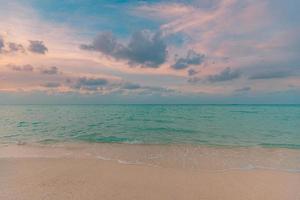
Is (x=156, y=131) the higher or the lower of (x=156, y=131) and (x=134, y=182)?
the lower

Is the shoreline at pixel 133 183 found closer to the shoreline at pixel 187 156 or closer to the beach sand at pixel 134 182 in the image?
the beach sand at pixel 134 182

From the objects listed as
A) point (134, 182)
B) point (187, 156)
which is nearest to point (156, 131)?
point (187, 156)

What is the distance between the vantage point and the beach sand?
6430mm

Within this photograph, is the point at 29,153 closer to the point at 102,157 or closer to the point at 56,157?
the point at 56,157

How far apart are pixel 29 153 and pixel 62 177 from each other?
5471 millimetres

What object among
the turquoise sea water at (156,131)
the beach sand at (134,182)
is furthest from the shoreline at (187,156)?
the turquoise sea water at (156,131)

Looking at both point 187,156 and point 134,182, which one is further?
point 187,156

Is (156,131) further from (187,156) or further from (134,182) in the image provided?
(134,182)

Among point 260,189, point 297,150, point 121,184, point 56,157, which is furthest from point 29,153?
point 297,150

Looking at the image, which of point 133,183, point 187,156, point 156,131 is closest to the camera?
point 133,183

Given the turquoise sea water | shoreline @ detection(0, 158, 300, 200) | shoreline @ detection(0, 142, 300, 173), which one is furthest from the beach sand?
the turquoise sea water

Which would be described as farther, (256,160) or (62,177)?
(256,160)

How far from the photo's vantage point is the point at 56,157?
1108cm

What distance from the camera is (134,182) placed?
7438mm
